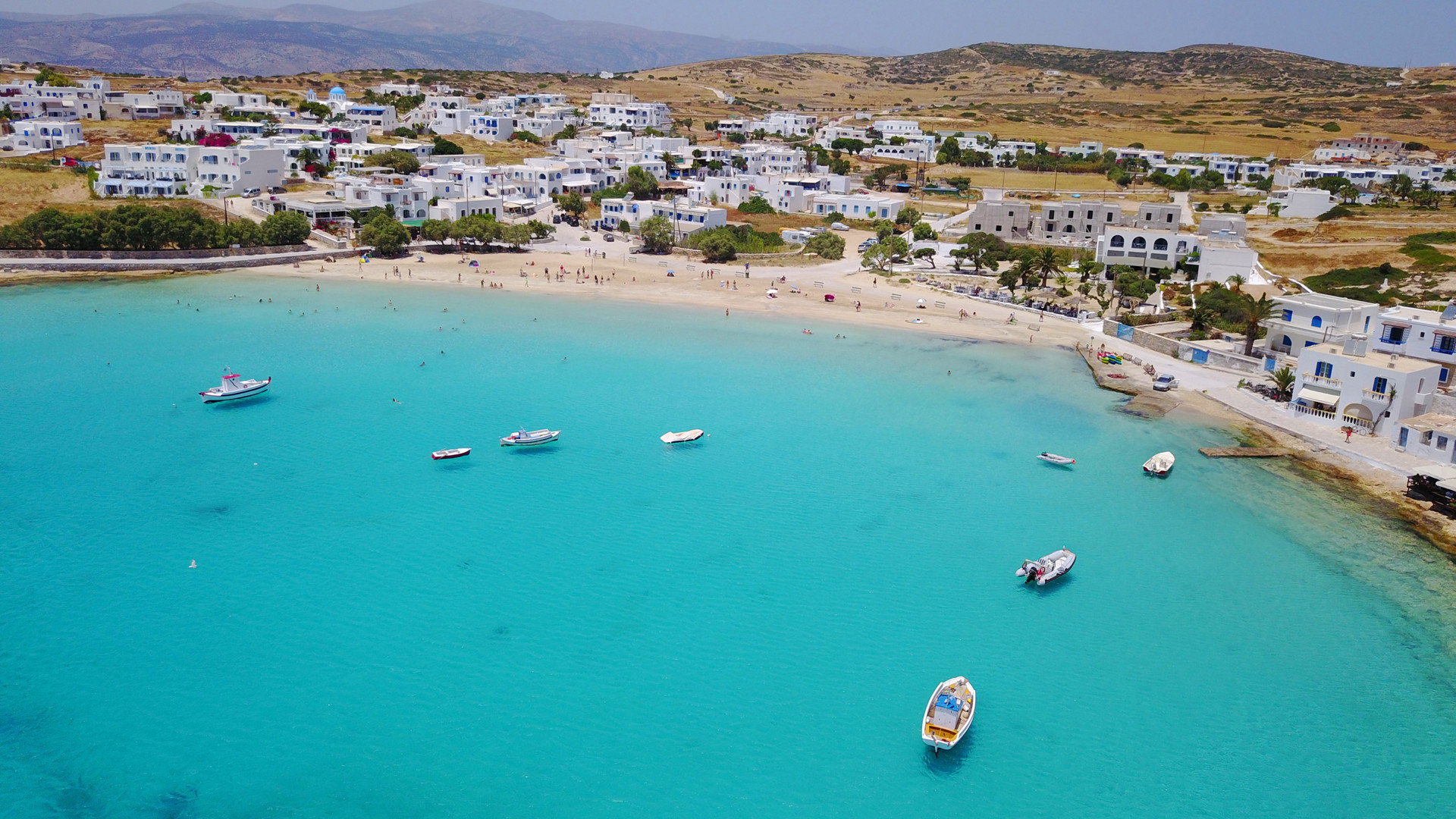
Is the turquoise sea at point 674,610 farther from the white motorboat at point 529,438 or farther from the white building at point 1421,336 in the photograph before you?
the white building at point 1421,336

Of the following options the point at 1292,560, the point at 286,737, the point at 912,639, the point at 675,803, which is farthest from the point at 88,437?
the point at 1292,560

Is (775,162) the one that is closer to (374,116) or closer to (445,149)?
(445,149)

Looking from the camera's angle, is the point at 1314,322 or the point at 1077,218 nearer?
the point at 1314,322

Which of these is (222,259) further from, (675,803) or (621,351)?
(675,803)

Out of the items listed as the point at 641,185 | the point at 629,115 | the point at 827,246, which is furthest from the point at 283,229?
the point at 629,115

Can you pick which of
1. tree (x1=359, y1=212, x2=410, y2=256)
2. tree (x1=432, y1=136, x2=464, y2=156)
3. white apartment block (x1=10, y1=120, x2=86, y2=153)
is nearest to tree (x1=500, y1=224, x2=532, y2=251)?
tree (x1=359, y1=212, x2=410, y2=256)

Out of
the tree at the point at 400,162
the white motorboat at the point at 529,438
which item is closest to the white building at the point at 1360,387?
the white motorboat at the point at 529,438
